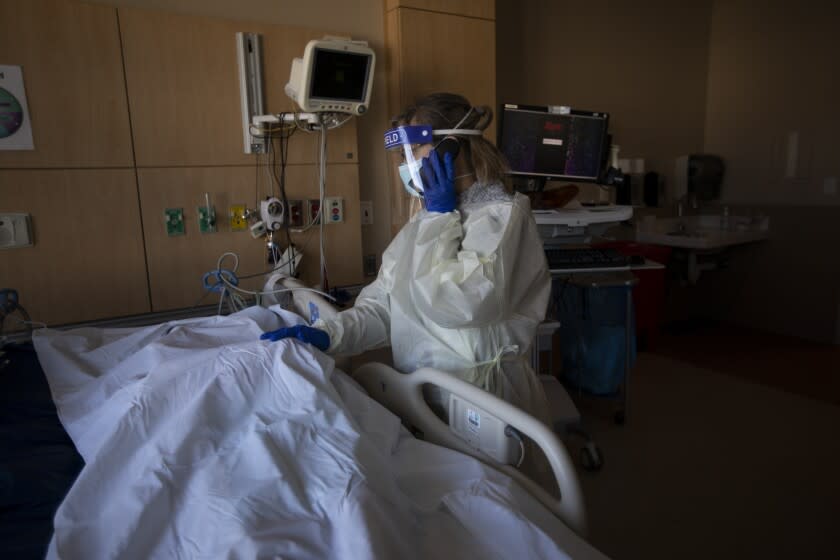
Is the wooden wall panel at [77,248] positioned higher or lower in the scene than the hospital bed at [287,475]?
higher

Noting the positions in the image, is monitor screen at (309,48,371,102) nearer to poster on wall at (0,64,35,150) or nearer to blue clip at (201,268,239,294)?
blue clip at (201,268,239,294)

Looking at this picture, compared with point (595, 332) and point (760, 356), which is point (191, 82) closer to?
point (595, 332)

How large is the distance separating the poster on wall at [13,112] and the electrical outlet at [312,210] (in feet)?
3.28

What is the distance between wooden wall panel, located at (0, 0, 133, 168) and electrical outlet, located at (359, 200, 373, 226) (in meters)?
1.00

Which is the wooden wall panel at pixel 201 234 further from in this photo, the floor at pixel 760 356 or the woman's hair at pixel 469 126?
the floor at pixel 760 356

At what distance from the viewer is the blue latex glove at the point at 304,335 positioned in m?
1.27

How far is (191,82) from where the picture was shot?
213 centimetres

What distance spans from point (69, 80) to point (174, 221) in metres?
0.58

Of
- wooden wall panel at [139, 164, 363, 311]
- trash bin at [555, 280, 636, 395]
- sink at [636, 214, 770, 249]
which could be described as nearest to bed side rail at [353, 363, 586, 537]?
wooden wall panel at [139, 164, 363, 311]

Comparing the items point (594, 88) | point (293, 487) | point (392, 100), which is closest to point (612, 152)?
point (594, 88)

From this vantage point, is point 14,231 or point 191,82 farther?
point 191,82

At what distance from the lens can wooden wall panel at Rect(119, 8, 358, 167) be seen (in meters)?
2.04

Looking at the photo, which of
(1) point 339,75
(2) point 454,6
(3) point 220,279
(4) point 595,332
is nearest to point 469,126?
(1) point 339,75

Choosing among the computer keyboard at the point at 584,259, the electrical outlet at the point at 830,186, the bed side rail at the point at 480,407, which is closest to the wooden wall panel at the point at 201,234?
the computer keyboard at the point at 584,259
